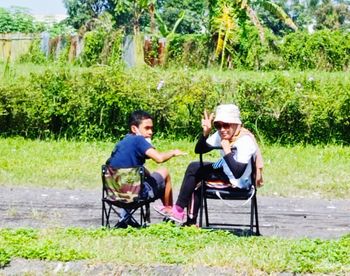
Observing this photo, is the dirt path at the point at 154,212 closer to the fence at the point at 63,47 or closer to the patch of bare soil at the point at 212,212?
the patch of bare soil at the point at 212,212

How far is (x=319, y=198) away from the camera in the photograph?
11.0 m

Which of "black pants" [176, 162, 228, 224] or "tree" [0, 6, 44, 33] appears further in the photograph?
"tree" [0, 6, 44, 33]

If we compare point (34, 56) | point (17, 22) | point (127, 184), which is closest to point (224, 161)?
point (127, 184)

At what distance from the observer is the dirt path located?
848cm

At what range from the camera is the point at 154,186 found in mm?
7840

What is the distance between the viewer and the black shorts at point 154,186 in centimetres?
763

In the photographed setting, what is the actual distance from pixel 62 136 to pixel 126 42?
485 inches

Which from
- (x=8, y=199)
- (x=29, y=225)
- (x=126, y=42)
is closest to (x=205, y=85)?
(x=8, y=199)

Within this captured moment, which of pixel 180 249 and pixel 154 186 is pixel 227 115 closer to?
pixel 154 186

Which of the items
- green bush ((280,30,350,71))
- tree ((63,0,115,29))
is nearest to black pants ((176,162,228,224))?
green bush ((280,30,350,71))

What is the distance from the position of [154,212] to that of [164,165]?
3563 mm

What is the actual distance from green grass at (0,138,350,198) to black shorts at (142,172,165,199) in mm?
3422

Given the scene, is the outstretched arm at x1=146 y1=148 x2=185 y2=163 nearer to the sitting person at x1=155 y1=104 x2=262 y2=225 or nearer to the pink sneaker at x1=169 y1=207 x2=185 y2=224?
the sitting person at x1=155 y1=104 x2=262 y2=225

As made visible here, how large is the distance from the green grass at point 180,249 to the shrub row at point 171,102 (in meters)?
8.65
